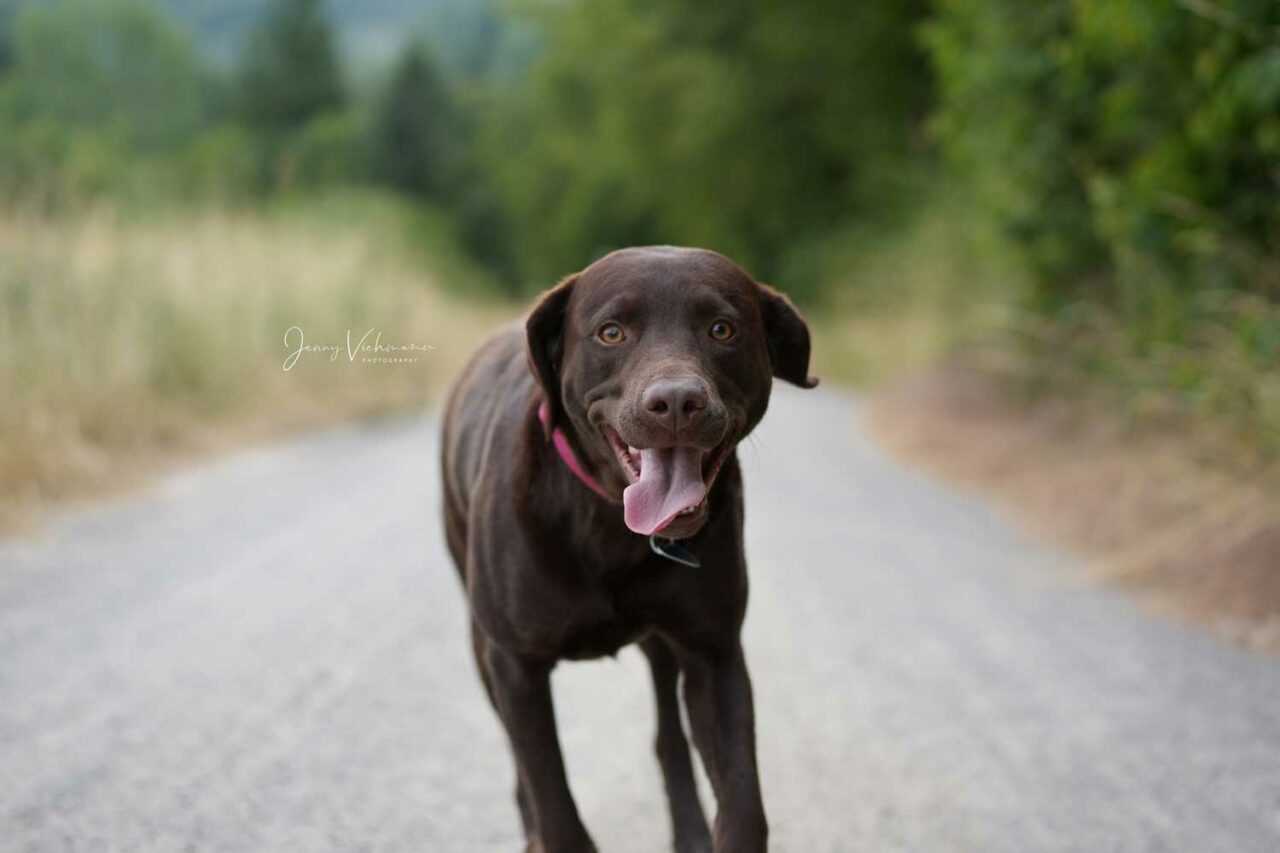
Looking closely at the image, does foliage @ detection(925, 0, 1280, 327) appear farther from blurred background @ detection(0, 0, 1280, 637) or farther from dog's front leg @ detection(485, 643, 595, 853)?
dog's front leg @ detection(485, 643, 595, 853)

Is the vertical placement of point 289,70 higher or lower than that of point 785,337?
higher

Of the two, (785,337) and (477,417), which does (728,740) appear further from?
(477,417)

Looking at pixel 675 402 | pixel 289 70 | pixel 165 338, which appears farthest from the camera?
pixel 289 70

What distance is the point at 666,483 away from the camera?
3.09m

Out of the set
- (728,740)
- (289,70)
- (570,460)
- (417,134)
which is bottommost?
(728,740)

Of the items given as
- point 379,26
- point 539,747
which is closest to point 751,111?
point 539,747

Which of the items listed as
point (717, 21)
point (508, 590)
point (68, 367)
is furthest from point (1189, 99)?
point (717, 21)

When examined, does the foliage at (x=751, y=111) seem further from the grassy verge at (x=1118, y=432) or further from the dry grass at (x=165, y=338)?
the dry grass at (x=165, y=338)

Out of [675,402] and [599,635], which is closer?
[675,402]

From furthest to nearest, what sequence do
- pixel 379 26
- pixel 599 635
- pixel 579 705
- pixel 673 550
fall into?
pixel 379 26 < pixel 579 705 < pixel 599 635 < pixel 673 550

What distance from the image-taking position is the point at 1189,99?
794cm

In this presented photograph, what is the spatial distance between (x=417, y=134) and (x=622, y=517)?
47.9 m

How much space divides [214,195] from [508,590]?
12561 millimetres

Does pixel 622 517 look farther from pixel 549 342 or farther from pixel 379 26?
pixel 379 26
